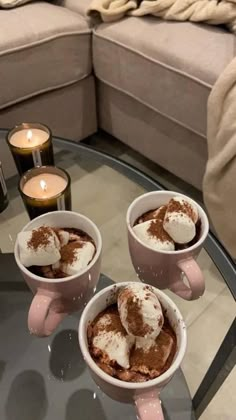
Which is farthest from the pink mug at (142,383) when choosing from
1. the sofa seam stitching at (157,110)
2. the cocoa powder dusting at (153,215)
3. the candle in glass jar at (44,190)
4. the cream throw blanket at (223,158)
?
the sofa seam stitching at (157,110)

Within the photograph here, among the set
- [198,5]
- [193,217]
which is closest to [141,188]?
[193,217]

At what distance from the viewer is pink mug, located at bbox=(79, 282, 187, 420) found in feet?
1.53

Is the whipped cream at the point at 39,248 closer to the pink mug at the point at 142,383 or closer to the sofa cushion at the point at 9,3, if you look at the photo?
the pink mug at the point at 142,383

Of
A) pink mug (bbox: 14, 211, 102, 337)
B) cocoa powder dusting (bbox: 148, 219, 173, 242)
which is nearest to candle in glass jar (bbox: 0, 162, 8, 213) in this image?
pink mug (bbox: 14, 211, 102, 337)

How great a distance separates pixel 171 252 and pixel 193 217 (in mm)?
64

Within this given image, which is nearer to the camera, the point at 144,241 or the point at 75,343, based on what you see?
the point at 144,241

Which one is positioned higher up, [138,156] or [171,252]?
[171,252]

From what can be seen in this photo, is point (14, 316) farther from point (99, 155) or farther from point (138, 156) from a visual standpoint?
point (138, 156)

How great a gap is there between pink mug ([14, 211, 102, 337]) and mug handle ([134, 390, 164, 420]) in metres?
0.14

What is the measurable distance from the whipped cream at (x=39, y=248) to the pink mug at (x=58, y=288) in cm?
1

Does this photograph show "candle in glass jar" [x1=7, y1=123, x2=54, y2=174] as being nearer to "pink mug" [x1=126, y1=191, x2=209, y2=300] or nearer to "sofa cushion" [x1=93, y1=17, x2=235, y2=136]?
"pink mug" [x1=126, y1=191, x2=209, y2=300]

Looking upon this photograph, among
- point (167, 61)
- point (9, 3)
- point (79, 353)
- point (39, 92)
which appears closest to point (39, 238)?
point (79, 353)

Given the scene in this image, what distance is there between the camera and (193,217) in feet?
2.00

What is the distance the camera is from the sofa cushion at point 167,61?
1140 mm
